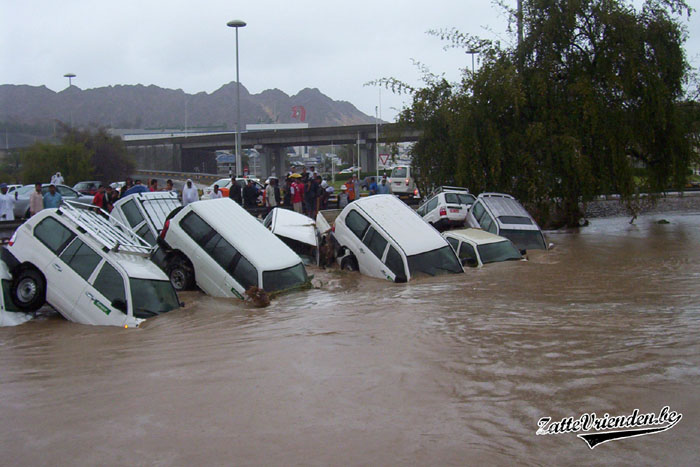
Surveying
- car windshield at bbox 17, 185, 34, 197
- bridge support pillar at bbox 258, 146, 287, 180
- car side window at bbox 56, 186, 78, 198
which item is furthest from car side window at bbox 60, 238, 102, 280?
bridge support pillar at bbox 258, 146, 287, 180

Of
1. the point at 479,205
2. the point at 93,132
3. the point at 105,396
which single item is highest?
the point at 93,132

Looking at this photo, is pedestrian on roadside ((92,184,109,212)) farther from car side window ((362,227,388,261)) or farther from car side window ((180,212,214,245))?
car side window ((362,227,388,261))

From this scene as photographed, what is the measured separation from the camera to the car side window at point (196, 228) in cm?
1267

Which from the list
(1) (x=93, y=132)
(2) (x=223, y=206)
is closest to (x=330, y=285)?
(2) (x=223, y=206)

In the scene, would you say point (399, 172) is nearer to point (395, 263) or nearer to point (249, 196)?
point (249, 196)

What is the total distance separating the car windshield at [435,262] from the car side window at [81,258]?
5912 millimetres

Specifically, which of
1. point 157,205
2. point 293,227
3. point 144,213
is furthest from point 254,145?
point 144,213

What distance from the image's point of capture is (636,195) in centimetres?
2277

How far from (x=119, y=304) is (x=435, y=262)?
627 cm

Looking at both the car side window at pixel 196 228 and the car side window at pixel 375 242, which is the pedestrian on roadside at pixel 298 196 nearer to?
the car side window at pixel 375 242

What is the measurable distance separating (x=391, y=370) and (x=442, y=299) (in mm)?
4352

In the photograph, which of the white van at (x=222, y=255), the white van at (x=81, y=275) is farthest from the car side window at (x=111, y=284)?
the white van at (x=222, y=255)

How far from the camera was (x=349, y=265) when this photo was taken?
14.8m

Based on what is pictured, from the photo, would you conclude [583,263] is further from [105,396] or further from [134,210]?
[105,396]
